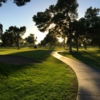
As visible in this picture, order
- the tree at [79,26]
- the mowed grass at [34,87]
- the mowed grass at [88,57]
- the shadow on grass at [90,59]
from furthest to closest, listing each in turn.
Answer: the tree at [79,26] < the mowed grass at [88,57] < the shadow on grass at [90,59] < the mowed grass at [34,87]

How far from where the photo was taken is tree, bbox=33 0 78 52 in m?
57.2

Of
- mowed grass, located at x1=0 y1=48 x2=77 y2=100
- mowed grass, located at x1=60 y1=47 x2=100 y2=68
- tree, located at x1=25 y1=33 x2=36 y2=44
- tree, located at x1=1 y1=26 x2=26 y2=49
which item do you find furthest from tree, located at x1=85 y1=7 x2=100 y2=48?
tree, located at x1=25 y1=33 x2=36 y2=44

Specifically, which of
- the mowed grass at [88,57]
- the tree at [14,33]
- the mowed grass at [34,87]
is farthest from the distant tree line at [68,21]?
the mowed grass at [34,87]

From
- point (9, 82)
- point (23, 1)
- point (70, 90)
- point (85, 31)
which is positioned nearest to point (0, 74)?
point (9, 82)

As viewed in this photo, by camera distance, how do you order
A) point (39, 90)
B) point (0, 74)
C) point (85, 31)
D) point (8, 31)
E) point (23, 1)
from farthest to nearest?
point (8, 31), point (85, 31), point (23, 1), point (0, 74), point (39, 90)

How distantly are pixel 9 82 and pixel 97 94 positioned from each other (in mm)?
4352

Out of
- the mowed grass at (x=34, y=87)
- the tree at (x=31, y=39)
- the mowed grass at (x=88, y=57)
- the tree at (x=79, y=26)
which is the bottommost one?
the mowed grass at (x=88, y=57)

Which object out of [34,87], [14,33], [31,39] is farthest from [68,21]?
[31,39]

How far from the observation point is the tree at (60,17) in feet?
188

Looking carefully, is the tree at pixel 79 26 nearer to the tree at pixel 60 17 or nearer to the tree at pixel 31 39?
the tree at pixel 60 17

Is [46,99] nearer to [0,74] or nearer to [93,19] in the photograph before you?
[0,74]

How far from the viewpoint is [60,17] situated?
55969 mm

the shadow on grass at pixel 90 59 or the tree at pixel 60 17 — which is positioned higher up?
the tree at pixel 60 17

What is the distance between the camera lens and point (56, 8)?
193ft
